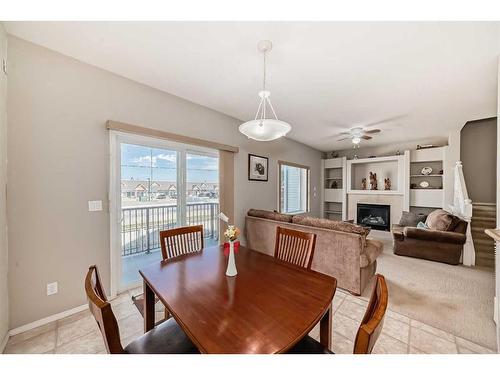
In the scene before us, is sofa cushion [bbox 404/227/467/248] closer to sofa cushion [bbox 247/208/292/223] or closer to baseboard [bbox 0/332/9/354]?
sofa cushion [bbox 247/208/292/223]

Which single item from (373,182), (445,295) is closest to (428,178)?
(373,182)

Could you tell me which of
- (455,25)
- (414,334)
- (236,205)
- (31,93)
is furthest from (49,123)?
(414,334)

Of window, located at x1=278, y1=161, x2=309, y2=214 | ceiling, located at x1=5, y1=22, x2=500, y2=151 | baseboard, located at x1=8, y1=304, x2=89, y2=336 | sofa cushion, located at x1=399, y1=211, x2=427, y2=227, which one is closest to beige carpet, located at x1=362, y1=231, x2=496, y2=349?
sofa cushion, located at x1=399, y1=211, x2=427, y2=227

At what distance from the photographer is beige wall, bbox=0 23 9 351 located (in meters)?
1.54

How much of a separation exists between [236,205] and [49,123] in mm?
2510

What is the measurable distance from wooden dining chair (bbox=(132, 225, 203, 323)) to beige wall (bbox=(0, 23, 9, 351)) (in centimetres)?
95

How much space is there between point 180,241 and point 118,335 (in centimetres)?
116

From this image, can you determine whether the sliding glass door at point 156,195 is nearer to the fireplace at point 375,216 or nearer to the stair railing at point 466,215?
the stair railing at point 466,215

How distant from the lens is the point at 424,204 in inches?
188

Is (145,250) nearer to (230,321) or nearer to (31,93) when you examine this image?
(31,93)

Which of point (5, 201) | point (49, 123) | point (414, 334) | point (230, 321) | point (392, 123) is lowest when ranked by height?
point (414, 334)

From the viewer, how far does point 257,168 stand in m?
3.95

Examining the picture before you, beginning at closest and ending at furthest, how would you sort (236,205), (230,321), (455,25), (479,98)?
(230,321)
(455,25)
(479,98)
(236,205)

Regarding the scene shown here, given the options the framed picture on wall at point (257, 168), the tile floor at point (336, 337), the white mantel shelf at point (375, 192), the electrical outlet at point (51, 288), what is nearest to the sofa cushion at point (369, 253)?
the tile floor at point (336, 337)
